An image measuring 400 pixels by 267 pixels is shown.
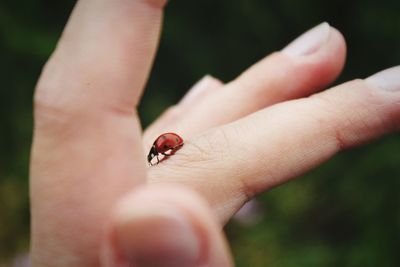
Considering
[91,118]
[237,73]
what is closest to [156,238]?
[91,118]

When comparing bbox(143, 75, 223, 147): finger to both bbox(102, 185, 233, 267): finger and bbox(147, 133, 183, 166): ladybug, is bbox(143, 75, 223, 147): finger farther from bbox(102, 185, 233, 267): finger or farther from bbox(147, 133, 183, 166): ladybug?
bbox(102, 185, 233, 267): finger

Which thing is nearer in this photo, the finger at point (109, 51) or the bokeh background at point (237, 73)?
the finger at point (109, 51)

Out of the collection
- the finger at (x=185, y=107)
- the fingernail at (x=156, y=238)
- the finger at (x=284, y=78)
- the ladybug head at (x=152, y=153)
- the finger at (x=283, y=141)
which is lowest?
the fingernail at (x=156, y=238)

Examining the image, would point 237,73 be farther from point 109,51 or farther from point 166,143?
point 109,51

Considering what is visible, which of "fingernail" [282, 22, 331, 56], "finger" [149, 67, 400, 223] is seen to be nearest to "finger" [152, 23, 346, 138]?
"fingernail" [282, 22, 331, 56]

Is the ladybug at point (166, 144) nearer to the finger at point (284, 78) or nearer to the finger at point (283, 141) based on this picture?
the finger at point (283, 141)

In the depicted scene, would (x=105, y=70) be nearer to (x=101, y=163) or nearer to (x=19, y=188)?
(x=101, y=163)

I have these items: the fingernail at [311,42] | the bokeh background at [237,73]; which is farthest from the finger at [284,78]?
the bokeh background at [237,73]
